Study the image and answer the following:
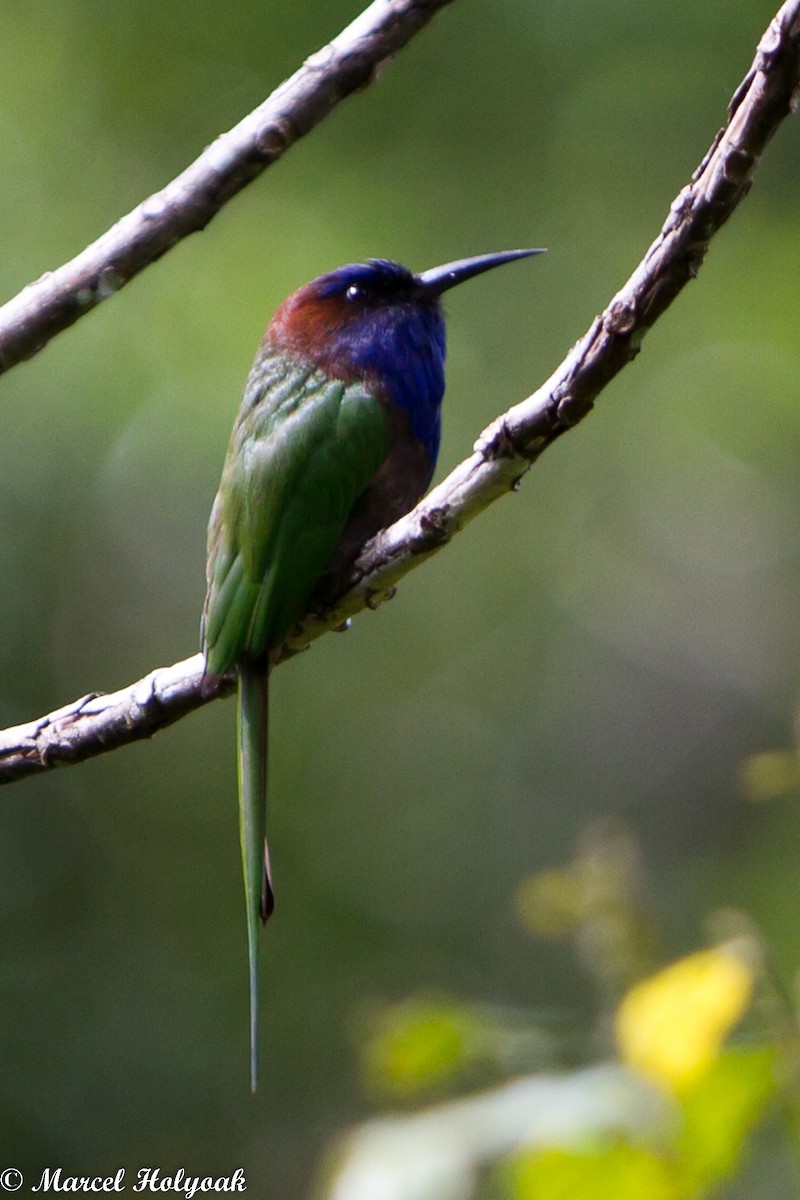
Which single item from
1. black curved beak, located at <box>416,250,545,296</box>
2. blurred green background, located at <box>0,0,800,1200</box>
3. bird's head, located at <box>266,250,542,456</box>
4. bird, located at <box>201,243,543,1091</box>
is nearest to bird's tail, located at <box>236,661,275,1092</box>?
Answer: bird, located at <box>201,243,543,1091</box>

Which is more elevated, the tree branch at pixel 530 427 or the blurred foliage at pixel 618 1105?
the tree branch at pixel 530 427

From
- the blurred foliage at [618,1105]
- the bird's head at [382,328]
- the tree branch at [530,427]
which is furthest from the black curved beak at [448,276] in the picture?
the blurred foliage at [618,1105]

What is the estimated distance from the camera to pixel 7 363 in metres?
1.84

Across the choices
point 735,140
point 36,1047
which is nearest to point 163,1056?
point 36,1047

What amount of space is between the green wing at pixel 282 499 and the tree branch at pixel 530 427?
0.22ft

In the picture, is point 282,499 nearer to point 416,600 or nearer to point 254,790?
point 254,790

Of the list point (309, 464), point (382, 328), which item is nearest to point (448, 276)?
point (382, 328)

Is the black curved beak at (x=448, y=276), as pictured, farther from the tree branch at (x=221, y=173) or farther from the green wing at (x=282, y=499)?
the tree branch at (x=221, y=173)

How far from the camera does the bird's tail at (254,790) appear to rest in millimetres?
2234

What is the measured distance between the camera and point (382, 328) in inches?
111

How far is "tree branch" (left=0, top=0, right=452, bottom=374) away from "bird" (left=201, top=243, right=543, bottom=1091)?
606mm

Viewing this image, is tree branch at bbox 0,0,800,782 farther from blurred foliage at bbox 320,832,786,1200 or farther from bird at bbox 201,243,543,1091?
blurred foliage at bbox 320,832,786,1200

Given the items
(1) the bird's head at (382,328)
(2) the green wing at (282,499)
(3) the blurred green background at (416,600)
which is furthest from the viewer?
(3) the blurred green background at (416,600)

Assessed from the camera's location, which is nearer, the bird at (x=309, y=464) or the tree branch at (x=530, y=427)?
the tree branch at (x=530, y=427)
